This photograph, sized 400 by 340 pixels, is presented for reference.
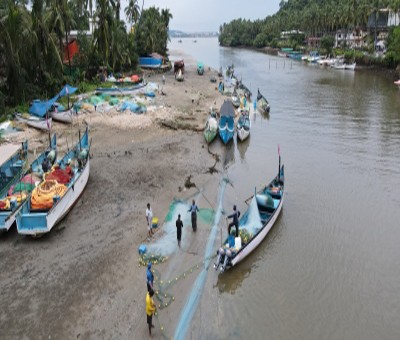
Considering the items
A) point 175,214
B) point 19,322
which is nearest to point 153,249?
point 175,214

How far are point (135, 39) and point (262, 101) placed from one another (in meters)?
32.7

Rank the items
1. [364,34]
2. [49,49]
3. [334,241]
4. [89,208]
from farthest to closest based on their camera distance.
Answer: [364,34] < [49,49] < [89,208] < [334,241]

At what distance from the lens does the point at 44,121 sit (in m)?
29.2

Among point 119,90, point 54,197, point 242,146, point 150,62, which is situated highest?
point 150,62

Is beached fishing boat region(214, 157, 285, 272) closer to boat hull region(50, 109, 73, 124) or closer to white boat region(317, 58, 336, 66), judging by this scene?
boat hull region(50, 109, 73, 124)

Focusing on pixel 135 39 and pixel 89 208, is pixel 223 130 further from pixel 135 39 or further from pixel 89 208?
pixel 135 39

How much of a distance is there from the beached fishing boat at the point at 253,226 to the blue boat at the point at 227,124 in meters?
9.20

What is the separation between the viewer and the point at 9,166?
20.5 meters

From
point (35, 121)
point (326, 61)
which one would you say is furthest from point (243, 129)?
point (326, 61)

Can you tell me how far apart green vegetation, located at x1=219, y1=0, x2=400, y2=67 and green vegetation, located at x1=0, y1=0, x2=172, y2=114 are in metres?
47.4

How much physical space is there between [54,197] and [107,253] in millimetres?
3610

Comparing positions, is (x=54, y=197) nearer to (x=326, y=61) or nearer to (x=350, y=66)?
(x=350, y=66)

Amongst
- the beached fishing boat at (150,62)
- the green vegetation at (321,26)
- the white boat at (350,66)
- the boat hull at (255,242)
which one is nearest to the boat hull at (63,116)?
the boat hull at (255,242)

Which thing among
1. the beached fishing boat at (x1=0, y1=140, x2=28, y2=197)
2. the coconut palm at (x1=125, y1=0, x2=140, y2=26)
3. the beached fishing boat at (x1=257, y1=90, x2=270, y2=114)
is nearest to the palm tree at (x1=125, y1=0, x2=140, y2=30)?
the coconut palm at (x1=125, y1=0, x2=140, y2=26)
